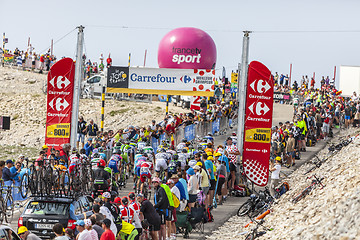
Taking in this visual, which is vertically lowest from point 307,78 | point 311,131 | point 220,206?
point 220,206

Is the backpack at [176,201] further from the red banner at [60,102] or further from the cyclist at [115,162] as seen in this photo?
the red banner at [60,102]

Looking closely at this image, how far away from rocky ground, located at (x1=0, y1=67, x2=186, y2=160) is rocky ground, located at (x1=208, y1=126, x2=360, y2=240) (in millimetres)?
23633

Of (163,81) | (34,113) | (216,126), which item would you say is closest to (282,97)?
(216,126)

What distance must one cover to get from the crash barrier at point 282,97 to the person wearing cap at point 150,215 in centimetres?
3698

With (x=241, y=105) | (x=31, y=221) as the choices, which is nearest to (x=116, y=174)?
(x=241, y=105)

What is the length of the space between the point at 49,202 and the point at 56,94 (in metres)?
9.25

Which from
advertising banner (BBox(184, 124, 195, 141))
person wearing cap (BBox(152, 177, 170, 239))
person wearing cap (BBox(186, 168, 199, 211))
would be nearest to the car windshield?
person wearing cap (BBox(152, 177, 170, 239))

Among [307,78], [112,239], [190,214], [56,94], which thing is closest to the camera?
[112,239]

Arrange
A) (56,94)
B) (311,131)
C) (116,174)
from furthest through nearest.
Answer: (311,131) → (56,94) → (116,174)

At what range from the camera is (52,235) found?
13.9 metres

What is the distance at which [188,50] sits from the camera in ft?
126

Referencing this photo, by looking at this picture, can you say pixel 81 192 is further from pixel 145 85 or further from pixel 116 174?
pixel 145 85

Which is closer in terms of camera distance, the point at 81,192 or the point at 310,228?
the point at 310,228

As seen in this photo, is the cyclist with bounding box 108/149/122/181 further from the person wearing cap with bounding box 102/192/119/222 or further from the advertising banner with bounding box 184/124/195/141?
the advertising banner with bounding box 184/124/195/141
